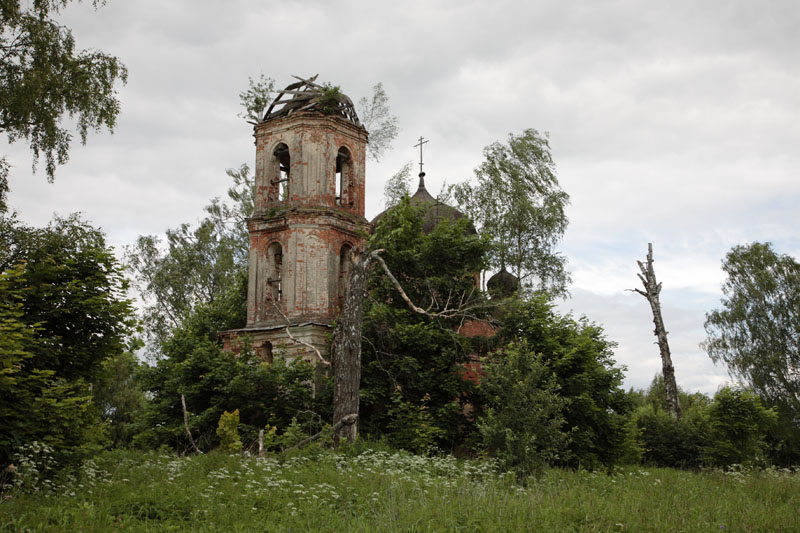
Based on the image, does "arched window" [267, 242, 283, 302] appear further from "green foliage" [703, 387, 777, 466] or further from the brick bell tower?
"green foliage" [703, 387, 777, 466]

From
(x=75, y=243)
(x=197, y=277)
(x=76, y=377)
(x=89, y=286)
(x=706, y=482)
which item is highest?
(x=197, y=277)

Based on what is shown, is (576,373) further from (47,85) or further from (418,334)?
(47,85)

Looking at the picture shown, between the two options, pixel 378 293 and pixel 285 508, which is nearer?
pixel 285 508

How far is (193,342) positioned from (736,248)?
27.2 meters

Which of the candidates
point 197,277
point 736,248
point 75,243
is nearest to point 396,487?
point 75,243

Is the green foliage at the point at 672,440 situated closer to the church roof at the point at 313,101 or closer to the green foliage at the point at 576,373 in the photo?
the green foliage at the point at 576,373

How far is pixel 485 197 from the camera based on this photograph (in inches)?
1139

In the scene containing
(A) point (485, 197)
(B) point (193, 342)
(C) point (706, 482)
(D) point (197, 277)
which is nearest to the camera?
(C) point (706, 482)

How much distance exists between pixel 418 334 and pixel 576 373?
478 cm

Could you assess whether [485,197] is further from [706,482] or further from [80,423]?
[80,423]

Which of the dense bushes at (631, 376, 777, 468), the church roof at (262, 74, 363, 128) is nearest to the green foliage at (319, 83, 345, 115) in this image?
the church roof at (262, 74, 363, 128)

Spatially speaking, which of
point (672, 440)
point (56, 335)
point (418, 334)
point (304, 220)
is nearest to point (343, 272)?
point (304, 220)

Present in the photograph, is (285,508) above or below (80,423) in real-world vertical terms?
below

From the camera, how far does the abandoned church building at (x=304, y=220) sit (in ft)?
73.6
